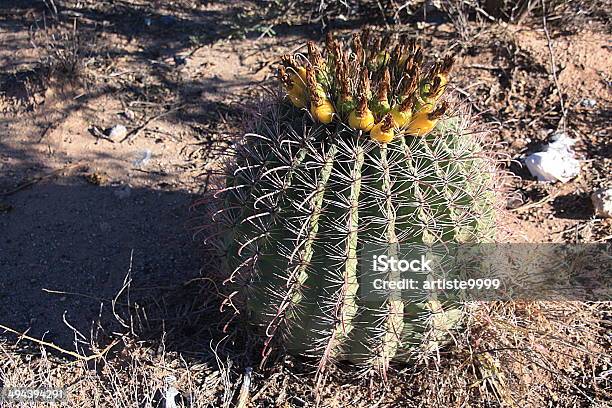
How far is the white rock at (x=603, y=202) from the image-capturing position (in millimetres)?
3631

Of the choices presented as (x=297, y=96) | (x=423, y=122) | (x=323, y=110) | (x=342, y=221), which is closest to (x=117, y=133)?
(x=297, y=96)

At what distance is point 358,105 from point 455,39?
2613 millimetres

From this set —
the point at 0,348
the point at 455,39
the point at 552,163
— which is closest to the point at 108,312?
the point at 0,348

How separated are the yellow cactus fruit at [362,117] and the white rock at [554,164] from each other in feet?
6.19

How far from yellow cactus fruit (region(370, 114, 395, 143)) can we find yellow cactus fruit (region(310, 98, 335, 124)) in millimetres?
169

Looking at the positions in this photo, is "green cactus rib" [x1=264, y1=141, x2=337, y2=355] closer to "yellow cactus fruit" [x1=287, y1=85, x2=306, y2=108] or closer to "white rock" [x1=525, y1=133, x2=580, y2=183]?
"yellow cactus fruit" [x1=287, y1=85, x2=306, y2=108]

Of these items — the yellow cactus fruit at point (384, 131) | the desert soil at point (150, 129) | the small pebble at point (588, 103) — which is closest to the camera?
the yellow cactus fruit at point (384, 131)

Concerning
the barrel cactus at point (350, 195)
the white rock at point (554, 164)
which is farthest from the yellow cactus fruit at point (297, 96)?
the white rock at point (554, 164)

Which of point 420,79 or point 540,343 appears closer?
point 420,79

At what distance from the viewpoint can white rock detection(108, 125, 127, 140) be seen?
4352 mm

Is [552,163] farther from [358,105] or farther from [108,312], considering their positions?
[108,312]

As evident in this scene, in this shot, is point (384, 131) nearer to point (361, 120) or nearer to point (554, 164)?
point (361, 120)

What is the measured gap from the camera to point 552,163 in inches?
152

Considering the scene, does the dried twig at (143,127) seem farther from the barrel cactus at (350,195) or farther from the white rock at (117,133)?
the barrel cactus at (350,195)
